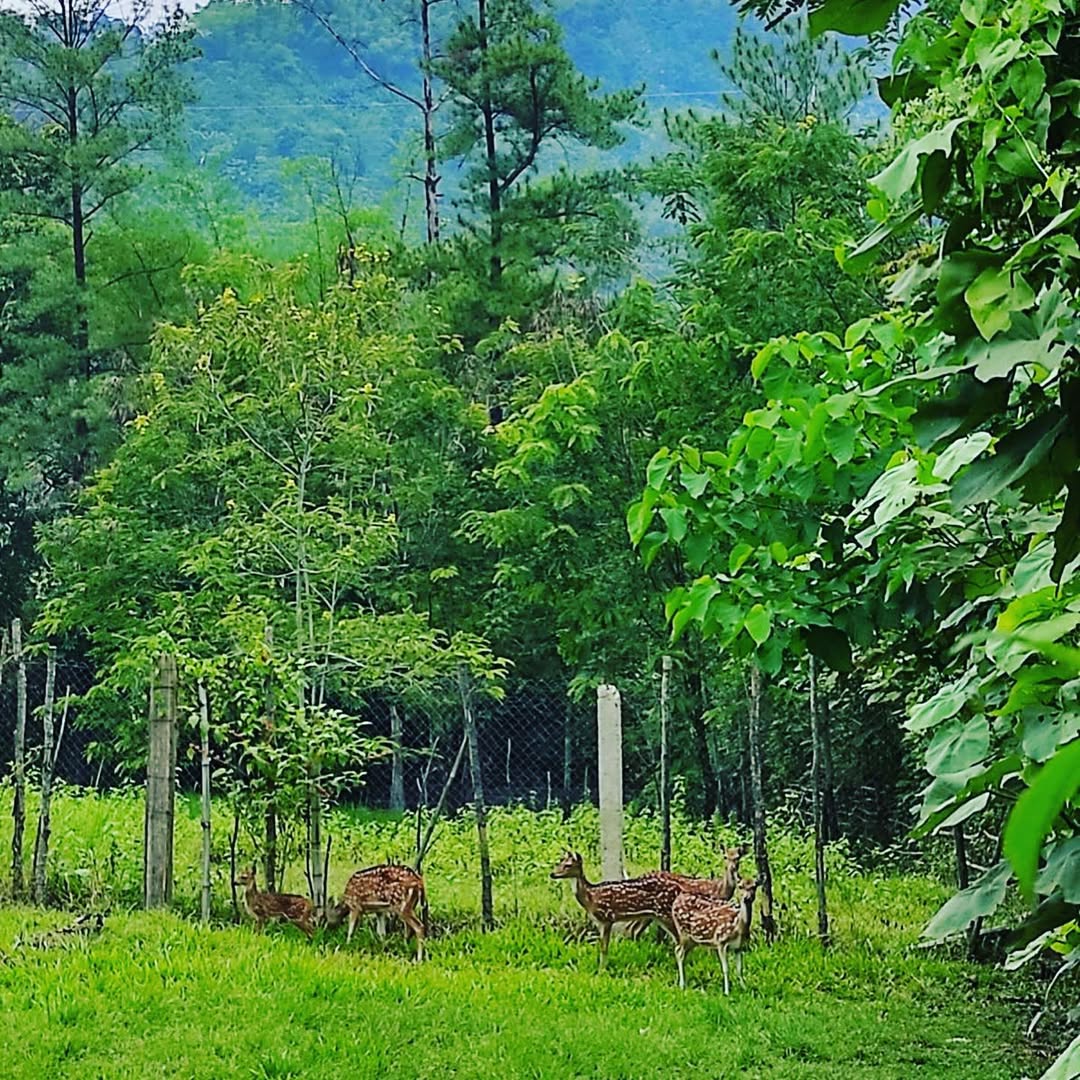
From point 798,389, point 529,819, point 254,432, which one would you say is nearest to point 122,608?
point 254,432

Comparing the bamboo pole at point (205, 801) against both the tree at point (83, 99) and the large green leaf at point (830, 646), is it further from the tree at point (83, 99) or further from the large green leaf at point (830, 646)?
the tree at point (83, 99)

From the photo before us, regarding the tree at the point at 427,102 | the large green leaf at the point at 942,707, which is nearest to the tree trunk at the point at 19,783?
the large green leaf at the point at 942,707

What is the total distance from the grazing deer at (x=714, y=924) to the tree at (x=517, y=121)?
7.44 meters

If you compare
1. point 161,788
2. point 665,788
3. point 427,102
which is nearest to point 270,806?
point 161,788

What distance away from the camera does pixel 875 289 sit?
698 centimetres

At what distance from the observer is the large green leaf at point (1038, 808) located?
25 centimetres

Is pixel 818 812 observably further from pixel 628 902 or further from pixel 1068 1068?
pixel 1068 1068

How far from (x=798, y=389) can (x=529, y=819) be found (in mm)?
5529

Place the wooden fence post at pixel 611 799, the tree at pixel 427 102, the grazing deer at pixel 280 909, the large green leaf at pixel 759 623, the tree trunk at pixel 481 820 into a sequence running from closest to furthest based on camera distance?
the large green leaf at pixel 759 623 < the grazing deer at pixel 280 909 < the tree trunk at pixel 481 820 < the wooden fence post at pixel 611 799 < the tree at pixel 427 102

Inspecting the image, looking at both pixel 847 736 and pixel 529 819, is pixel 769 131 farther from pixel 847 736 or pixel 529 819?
pixel 529 819

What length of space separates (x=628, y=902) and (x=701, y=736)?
2.90 m

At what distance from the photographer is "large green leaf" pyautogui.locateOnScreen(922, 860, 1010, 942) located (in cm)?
90

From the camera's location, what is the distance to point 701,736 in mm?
7812

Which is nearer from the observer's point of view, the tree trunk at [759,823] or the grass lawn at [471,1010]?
the grass lawn at [471,1010]
